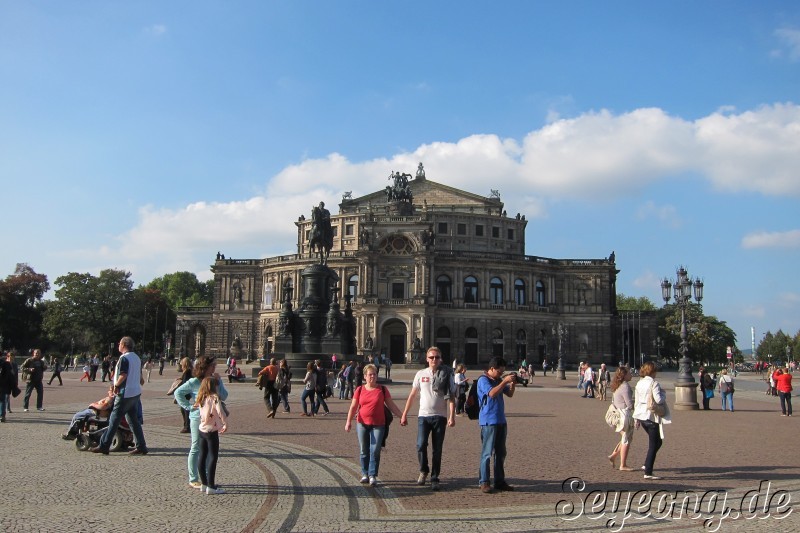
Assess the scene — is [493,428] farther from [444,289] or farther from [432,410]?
[444,289]

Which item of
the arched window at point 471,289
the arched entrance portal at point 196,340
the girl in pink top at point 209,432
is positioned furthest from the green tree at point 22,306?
the girl in pink top at point 209,432

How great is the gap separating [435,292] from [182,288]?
225 feet

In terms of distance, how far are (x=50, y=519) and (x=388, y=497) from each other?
4163 millimetres

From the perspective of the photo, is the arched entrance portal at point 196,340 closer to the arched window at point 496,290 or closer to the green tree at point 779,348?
the arched window at point 496,290

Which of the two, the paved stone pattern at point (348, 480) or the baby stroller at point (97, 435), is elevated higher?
the baby stroller at point (97, 435)

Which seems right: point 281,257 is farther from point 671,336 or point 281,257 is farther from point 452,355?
point 671,336

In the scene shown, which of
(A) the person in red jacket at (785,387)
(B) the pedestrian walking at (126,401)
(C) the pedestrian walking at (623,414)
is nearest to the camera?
(C) the pedestrian walking at (623,414)

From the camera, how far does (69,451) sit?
41.9ft

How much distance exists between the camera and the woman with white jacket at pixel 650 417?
1099cm

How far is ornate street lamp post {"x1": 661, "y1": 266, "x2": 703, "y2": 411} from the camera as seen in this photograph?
1041 inches

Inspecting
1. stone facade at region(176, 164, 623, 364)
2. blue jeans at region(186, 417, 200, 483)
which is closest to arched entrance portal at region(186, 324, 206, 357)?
stone facade at region(176, 164, 623, 364)

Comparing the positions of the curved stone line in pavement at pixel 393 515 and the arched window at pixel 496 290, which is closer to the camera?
the curved stone line in pavement at pixel 393 515

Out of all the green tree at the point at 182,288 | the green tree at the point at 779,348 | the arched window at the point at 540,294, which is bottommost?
the green tree at the point at 779,348

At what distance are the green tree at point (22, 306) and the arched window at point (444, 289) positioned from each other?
179ft
